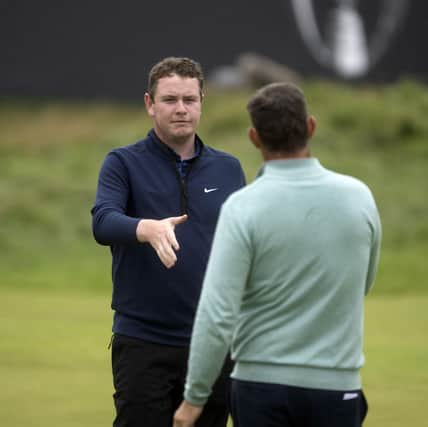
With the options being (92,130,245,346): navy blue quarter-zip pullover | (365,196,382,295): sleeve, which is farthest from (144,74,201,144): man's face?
(365,196,382,295): sleeve

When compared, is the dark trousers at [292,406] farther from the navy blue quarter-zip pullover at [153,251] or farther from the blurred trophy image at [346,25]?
the blurred trophy image at [346,25]

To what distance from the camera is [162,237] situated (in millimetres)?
3424

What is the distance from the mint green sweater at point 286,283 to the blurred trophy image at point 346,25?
16845mm

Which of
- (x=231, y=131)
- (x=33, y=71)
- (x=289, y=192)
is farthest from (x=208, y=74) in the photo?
(x=289, y=192)

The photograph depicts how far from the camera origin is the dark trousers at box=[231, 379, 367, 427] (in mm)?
2943

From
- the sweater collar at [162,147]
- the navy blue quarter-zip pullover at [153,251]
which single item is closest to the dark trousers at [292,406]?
the navy blue quarter-zip pullover at [153,251]

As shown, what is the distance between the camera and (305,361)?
9.58 feet

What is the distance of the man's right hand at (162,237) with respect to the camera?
3337mm

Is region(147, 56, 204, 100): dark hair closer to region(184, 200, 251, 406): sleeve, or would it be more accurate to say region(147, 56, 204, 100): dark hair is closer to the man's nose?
the man's nose

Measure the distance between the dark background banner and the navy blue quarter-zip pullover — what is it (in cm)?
1557

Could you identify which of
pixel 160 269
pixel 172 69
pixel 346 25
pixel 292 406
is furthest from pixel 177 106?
pixel 346 25

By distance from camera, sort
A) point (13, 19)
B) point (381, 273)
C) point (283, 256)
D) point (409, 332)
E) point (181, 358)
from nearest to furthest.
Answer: point (283, 256) < point (181, 358) < point (409, 332) < point (381, 273) < point (13, 19)

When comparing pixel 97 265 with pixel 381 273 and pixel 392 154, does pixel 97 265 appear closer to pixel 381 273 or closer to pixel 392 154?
pixel 381 273

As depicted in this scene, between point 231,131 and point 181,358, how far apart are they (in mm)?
16186
